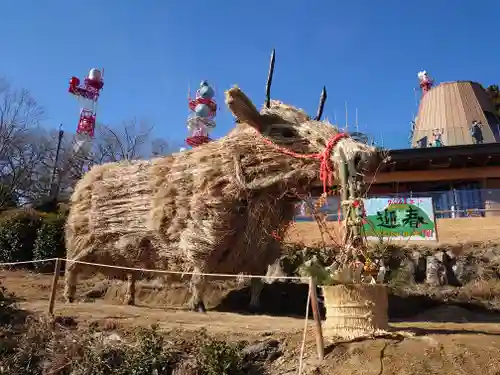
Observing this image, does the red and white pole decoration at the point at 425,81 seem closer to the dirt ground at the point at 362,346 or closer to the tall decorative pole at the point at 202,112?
the tall decorative pole at the point at 202,112

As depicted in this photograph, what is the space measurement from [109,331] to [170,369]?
1.21m

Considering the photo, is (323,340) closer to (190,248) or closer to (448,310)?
(190,248)

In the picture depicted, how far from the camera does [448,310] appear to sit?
839 centimetres

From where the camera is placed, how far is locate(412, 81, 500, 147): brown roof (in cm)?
2980

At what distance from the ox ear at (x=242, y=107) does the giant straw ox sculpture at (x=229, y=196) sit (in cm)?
1

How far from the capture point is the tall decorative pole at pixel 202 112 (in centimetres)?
3133

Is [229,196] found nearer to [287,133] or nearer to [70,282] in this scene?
[287,133]

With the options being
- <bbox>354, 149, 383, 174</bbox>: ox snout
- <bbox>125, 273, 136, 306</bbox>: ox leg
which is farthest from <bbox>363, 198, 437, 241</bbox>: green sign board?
<bbox>354, 149, 383, 174</bbox>: ox snout

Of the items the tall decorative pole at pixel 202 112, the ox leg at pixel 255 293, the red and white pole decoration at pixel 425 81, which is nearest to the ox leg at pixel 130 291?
the ox leg at pixel 255 293

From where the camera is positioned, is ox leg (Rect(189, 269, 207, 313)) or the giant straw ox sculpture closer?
the giant straw ox sculpture

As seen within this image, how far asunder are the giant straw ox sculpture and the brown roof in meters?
24.0

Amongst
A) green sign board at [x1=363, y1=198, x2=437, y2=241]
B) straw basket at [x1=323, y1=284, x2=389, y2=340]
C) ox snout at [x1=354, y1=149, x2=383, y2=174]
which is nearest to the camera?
straw basket at [x1=323, y1=284, x2=389, y2=340]

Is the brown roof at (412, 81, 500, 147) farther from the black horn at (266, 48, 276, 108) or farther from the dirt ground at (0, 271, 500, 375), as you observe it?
the dirt ground at (0, 271, 500, 375)

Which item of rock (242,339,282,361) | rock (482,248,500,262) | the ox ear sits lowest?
rock (242,339,282,361)
